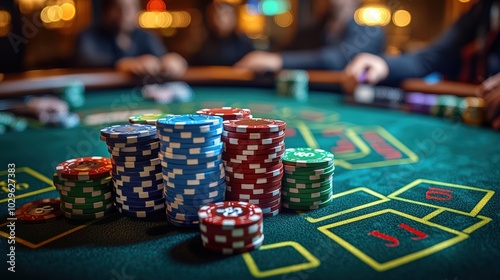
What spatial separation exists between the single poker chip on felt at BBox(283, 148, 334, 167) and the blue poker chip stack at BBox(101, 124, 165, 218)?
73 centimetres

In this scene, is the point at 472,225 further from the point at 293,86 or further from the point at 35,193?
the point at 293,86

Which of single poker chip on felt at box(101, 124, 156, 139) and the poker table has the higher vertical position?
single poker chip on felt at box(101, 124, 156, 139)

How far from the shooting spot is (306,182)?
2.63 metres

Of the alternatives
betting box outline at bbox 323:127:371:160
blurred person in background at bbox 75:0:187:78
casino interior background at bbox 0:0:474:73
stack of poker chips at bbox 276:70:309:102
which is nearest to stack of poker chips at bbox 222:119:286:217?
betting box outline at bbox 323:127:371:160

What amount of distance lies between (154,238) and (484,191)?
2.06 meters

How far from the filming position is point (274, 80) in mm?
7574

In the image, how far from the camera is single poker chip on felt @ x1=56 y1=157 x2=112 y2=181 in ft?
8.27

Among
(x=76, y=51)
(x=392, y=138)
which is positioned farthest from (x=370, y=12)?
(x=392, y=138)

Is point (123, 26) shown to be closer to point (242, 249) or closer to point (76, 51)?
point (76, 51)

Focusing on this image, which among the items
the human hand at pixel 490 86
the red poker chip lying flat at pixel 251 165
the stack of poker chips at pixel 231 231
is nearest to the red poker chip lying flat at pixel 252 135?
the red poker chip lying flat at pixel 251 165

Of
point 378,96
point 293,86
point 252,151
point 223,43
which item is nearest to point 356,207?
point 252,151

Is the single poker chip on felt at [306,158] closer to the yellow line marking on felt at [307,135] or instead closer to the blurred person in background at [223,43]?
the yellow line marking on felt at [307,135]

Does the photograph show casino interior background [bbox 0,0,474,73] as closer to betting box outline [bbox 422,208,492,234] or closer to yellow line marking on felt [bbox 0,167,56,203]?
yellow line marking on felt [bbox 0,167,56,203]

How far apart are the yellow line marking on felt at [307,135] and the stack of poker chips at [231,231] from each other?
6.60 feet
